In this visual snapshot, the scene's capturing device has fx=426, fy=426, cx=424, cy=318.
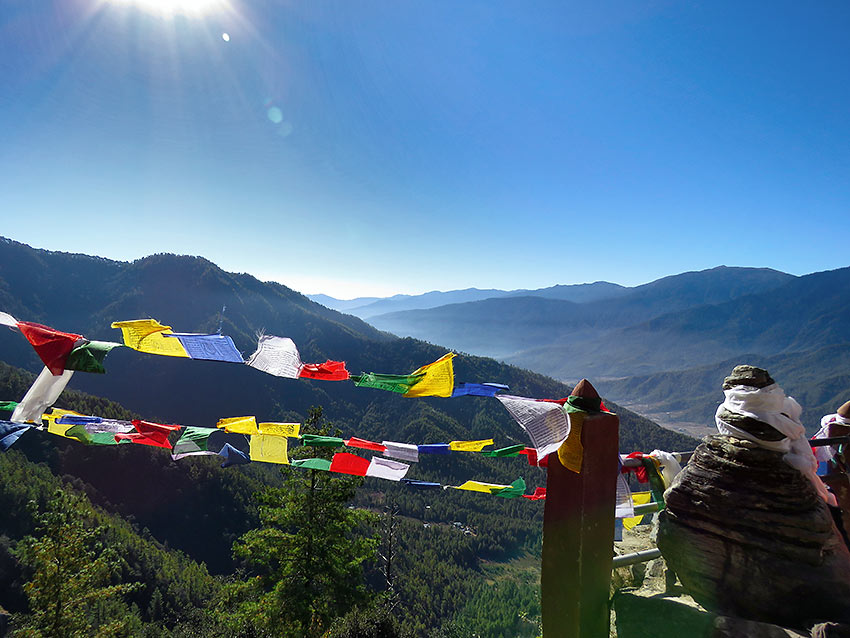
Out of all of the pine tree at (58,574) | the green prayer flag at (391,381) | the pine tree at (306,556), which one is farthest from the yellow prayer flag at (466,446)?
the pine tree at (58,574)

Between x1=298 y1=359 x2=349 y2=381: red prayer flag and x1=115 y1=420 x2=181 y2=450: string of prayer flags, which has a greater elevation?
x1=298 y1=359 x2=349 y2=381: red prayer flag

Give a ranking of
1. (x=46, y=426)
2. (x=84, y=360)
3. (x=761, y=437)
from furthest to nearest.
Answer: (x=46, y=426) < (x=84, y=360) < (x=761, y=437)

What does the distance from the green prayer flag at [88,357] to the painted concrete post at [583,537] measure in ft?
18.2

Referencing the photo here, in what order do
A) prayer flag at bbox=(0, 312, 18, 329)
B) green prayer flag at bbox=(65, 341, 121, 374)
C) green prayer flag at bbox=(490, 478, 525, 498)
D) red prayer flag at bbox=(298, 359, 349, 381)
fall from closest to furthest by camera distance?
1. green prayer flag at bbox=(65, 341, 121, 374)
2. prayer flag at bbox=(0, 312, 18, 329)
3. green prayer flag at bbox=(490, 478, 525, 498)
4. red prayer flag at bbox=(298, 359, 349, 381)

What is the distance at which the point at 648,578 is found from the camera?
18.8ft

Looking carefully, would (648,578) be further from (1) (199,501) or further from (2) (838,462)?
(1) (199,501)

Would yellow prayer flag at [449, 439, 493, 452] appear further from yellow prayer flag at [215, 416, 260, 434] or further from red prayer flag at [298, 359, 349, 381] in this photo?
yellow prayer flag at [215, 416, 260, 434]

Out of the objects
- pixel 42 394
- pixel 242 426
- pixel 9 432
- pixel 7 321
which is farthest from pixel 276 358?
pixel 9 432

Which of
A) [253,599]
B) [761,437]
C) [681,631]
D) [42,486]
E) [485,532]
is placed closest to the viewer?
[681,631]

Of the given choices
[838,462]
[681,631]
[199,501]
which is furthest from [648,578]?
[199,501]

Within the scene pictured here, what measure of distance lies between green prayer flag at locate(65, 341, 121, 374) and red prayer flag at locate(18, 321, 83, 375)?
0.09 meters

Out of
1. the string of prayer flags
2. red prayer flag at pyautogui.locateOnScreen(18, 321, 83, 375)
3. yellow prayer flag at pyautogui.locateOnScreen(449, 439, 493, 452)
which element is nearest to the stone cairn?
yellow prayer flag at pyautogui.locateOnScreen(449, 439, 493, 452)

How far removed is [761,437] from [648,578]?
2961mm

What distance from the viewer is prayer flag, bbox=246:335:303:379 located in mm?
6535
